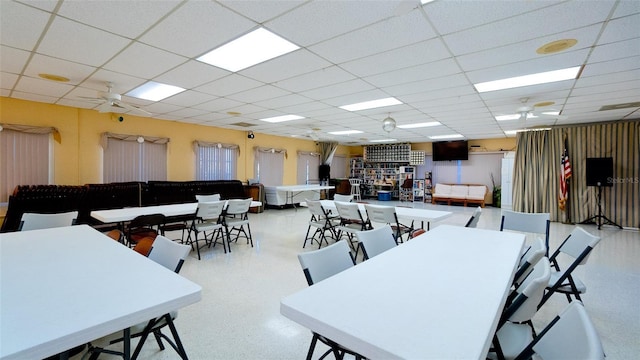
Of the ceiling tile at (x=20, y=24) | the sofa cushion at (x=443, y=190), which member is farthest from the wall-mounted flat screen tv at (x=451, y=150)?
the ceiling tile at (x=20, y=24)

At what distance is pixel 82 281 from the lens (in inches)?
53.6

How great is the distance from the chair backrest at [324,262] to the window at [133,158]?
654 cm

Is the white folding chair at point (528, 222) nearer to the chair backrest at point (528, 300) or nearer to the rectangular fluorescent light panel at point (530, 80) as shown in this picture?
the rectangular fluorescent light panel at point (530, 80)

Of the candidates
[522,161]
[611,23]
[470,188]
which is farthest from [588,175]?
[611,23]

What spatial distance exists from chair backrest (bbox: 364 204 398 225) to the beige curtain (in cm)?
618

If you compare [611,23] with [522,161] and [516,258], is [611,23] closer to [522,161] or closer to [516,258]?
[516,258]

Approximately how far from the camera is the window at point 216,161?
7.94 meters

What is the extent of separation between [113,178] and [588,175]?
1136cm

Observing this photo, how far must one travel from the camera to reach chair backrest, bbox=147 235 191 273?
5.89 ft

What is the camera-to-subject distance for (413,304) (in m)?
1.16

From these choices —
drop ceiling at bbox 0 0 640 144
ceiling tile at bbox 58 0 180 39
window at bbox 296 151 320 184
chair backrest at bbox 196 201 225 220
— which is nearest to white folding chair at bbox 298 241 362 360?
drop ceiling at bbox 0 0 640 144

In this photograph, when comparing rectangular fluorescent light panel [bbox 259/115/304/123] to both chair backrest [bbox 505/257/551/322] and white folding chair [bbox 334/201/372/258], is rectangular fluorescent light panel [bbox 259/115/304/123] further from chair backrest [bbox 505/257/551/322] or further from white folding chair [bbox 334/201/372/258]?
chair backrest [bbox 505/257/551/322]

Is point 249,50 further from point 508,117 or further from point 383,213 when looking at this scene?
point 508,117

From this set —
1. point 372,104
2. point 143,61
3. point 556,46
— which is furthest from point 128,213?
Result: point 556,46
